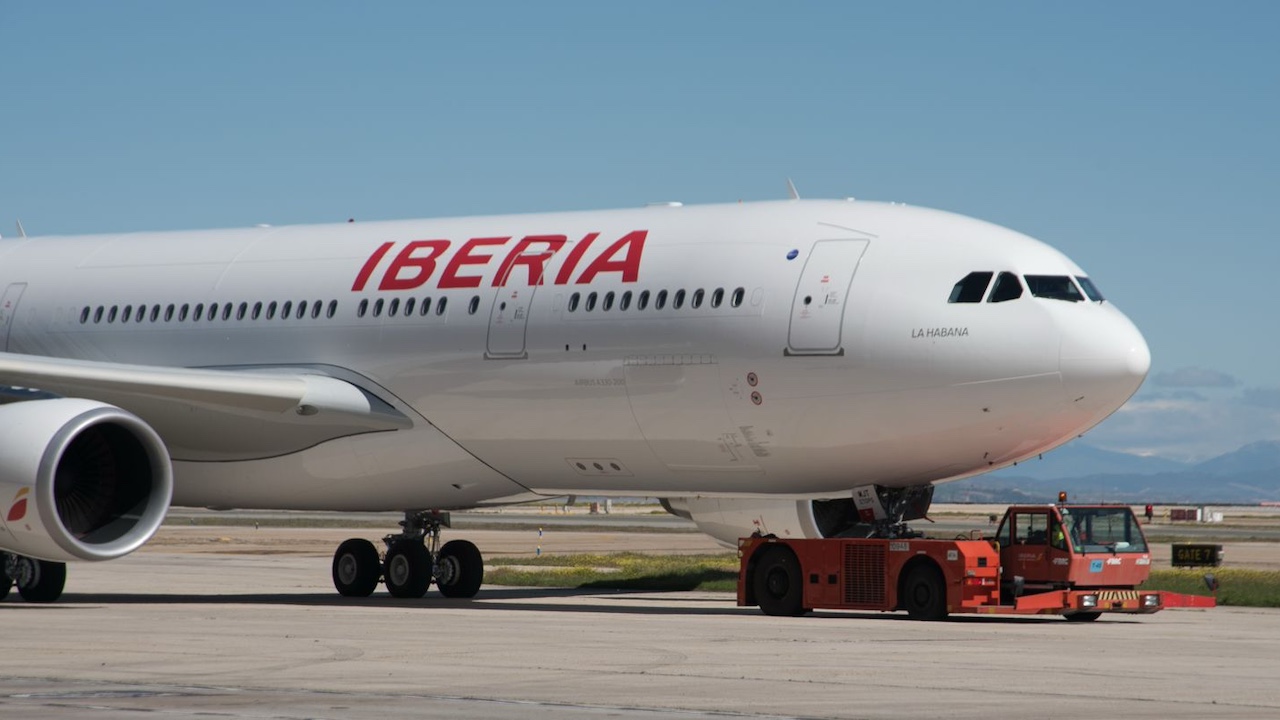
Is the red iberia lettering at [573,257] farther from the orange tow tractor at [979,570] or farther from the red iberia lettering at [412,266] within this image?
the orange tow tractor at [979,570]

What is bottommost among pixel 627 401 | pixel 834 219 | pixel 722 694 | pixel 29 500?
pixel 722 694

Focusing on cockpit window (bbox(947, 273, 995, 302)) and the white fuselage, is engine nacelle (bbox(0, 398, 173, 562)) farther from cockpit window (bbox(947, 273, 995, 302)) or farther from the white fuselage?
cockpit window (bbox(947, 273, 995, 302))

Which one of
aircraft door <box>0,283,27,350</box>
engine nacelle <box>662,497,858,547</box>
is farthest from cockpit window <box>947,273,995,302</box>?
aircraft door <box>0,283,27,350</box>

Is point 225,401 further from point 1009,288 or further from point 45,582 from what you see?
point 1009,288

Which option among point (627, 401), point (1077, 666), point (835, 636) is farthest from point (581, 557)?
point (1077, 666)

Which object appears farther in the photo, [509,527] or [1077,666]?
[509,527]

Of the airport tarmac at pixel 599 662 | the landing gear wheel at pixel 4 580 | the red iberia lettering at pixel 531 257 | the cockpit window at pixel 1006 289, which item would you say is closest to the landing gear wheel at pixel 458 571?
the airport tarmac at pixel 599 662

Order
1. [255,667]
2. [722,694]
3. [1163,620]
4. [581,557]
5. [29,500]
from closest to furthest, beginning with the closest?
[722,694] < [255,667] < [29,500] < [1163,620] < [581,557]

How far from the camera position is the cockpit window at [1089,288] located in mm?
23344

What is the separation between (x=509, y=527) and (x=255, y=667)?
53.7 meters

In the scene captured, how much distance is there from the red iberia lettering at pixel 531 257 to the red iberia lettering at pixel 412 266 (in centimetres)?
119

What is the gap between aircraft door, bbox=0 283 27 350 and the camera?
29938 mm

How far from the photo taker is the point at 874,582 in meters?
23.6

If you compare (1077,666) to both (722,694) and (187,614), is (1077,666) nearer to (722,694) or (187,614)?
(722,694)
